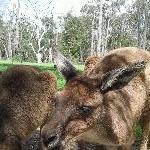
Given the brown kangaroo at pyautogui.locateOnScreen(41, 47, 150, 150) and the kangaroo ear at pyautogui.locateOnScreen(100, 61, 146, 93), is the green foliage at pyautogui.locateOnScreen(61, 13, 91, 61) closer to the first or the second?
the brown kangaroo at pyautogui.locateOnScreen(41, 47, 150, 150)

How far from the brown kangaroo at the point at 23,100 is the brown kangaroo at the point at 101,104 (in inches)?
45.5

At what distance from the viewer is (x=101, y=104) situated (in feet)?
20.5

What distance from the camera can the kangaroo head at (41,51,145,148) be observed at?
5.52 metres

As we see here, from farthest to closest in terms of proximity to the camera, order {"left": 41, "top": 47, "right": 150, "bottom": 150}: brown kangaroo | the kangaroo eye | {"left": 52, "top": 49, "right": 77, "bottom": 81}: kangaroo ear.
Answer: {"left": 52, "top": 49, "right": 77, "bottom": 81}: kangaroo ear → the kangaroo eye → {"left": 41, "top": 47, "right": 150, "bottom": 150}: brown kangaroo

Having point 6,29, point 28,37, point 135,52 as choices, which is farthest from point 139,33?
point 135,52

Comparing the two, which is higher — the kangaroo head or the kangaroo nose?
the kangaroo head

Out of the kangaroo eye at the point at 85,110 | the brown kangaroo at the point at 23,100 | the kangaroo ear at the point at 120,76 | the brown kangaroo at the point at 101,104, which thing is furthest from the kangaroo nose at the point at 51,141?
the brown kangaroo at the point at 23,100

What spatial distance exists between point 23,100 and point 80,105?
218cm

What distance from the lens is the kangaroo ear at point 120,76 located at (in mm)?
5566

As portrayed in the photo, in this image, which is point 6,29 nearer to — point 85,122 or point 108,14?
point 108,14

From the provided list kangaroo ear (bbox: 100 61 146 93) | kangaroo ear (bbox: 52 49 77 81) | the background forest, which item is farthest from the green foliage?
kangaroo ear (bbox: 100 61 146 93)

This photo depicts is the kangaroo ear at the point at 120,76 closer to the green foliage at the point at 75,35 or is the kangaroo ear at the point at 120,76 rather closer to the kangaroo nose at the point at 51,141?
the kangaroo nose at the point at 51,141

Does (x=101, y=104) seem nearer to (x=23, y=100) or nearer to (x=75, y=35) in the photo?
(x=23, y=100)

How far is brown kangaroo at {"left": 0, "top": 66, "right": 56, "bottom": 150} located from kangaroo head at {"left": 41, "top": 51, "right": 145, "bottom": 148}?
4.90 ft
